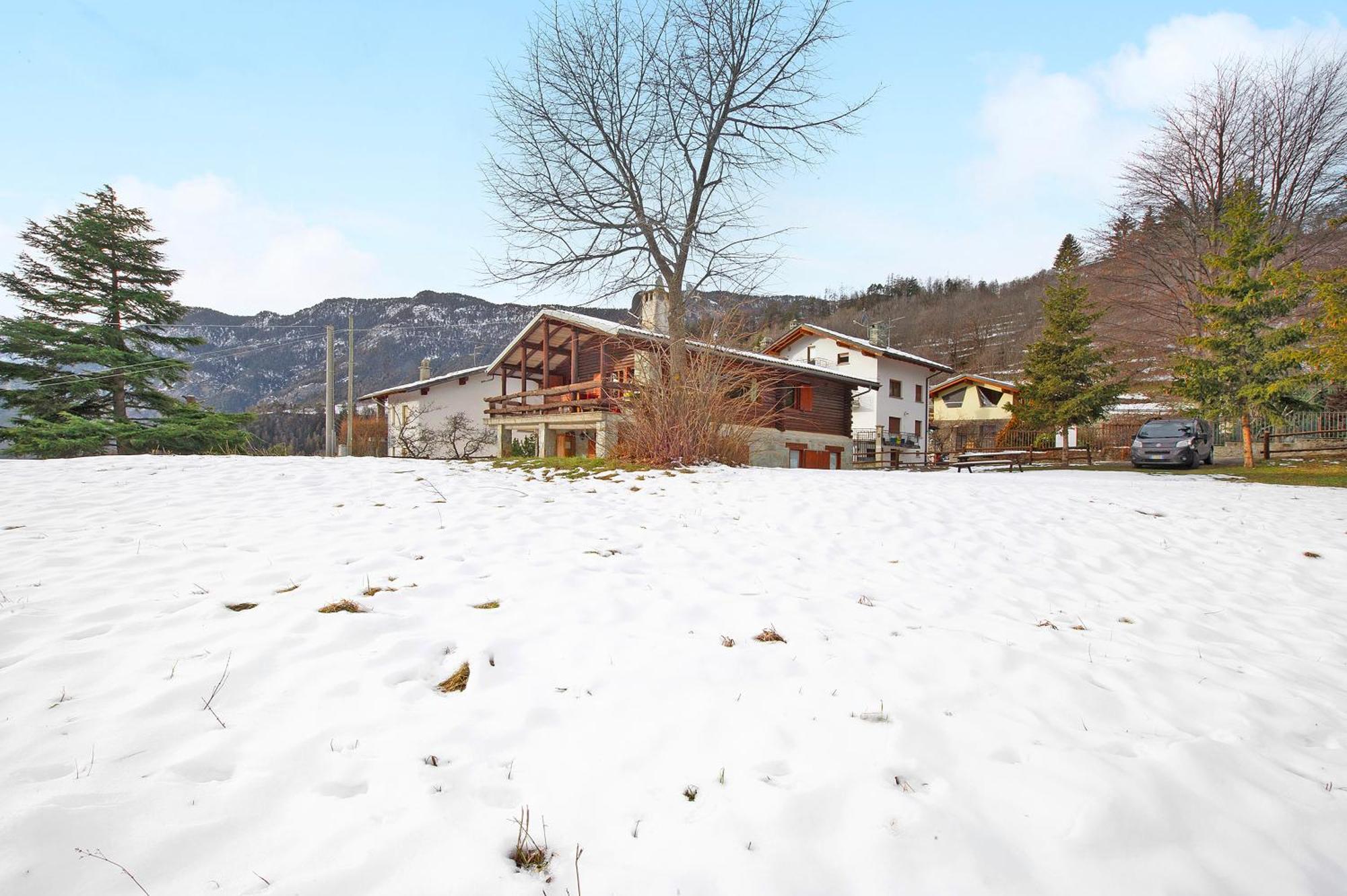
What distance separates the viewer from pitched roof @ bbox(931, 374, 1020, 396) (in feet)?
131

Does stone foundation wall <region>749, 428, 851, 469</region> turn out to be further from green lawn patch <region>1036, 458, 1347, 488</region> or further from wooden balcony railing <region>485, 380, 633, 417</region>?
green lawn patch <region>1036, 458, 1347, 488</region>

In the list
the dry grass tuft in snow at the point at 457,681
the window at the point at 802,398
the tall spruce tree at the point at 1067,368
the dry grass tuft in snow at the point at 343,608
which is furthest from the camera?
the tall spruce tree at the point at 1067,368

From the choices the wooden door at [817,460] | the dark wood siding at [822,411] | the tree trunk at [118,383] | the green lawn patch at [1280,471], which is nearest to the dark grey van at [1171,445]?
the green lawn patch at [1280,471]

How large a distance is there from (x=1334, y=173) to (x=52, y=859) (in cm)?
3463

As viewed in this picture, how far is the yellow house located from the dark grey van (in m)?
21.7

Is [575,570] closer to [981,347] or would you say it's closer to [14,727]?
[14,727]

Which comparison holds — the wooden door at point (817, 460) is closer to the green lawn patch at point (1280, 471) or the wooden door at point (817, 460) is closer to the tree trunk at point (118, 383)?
the green lawn patch at point (1280, 471)

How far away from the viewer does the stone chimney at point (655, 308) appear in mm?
15336

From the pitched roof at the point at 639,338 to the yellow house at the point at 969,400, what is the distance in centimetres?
2121

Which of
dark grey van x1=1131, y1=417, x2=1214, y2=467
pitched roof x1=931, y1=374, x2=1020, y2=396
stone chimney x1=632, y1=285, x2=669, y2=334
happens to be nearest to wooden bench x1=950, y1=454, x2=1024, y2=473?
dark grey van x1=1131, y1=417, x2=1214, y2=467

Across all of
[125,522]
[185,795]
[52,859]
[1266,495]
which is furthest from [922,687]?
[1266,495]

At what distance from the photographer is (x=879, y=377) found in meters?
34.1

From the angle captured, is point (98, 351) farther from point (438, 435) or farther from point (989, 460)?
point (989, 460)

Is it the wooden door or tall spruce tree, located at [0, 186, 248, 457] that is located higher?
tall spruce tree, located at [0, 186, 248, 457]
